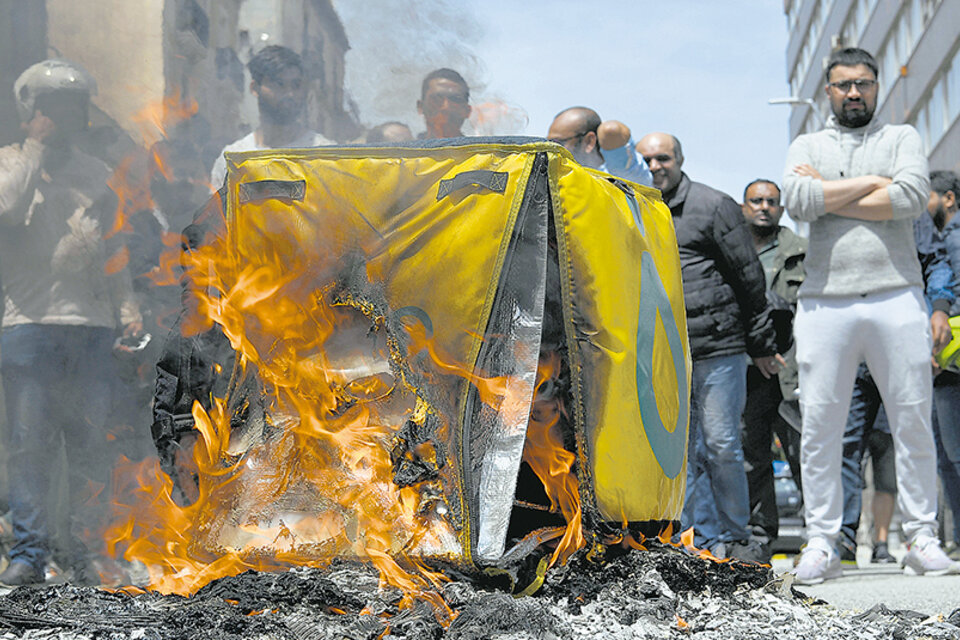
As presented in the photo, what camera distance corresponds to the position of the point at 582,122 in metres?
5.37

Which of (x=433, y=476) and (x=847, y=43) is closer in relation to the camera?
(x=433, y=476)

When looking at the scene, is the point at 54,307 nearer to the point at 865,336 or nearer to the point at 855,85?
the point at 865,336

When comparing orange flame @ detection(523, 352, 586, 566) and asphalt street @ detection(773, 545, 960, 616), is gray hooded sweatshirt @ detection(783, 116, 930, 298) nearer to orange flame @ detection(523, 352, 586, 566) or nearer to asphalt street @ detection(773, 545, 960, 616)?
asphalt street @ detection(773, 545, 960, 616)

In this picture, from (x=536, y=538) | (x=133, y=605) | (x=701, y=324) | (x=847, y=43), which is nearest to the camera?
(x=133, y=605)

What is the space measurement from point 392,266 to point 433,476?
2.22ft

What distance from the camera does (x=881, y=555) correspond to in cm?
720

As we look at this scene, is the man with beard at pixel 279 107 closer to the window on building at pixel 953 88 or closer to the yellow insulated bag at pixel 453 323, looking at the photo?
the yellow insulated bag at pixel 453 323

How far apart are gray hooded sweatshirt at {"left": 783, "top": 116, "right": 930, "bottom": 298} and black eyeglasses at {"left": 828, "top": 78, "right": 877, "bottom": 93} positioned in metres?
0.21

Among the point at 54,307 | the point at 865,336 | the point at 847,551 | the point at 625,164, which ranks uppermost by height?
the point at 625,164

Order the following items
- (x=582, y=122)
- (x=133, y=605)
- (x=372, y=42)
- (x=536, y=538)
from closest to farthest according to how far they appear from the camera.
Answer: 1. (x=133, y=605)
2. (x=536, y=538)
3. (x=372, y=42)
4. (x=582, y=122)

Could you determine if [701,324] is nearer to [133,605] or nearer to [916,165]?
[916,165]

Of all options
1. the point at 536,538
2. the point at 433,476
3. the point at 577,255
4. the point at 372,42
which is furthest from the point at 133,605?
the point at 372,42

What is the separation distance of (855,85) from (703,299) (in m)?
1.32

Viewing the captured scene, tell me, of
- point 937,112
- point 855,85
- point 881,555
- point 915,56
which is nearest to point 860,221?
point 855,85
